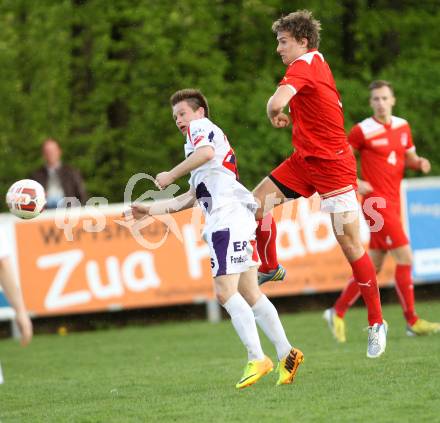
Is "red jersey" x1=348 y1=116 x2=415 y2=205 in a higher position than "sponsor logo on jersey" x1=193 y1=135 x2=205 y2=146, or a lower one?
lower

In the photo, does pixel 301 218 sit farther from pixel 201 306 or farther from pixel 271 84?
pixel 271 84

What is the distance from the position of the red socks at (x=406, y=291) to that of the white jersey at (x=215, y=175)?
Result: 355 centimetres

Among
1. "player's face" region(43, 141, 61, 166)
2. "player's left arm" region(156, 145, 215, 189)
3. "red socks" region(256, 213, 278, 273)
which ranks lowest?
"red socks" region(256, 213, 278, 273)

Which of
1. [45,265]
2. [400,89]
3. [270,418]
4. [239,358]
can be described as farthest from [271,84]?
[270,418]

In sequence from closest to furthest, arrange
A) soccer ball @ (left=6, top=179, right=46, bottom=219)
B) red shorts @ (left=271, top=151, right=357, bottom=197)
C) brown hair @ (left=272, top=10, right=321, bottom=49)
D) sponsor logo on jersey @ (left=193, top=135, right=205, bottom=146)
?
sponsor logo on jersey @ (left=193, top=135, right=205, bottom=146) < brown hair @ (left=272, top=10, right=321, bottom=49) < soccer ball @ (left=6, top=179, right=46, bottom=219) < red shorts @ (left=271, top=151, right=357, bottom=197)

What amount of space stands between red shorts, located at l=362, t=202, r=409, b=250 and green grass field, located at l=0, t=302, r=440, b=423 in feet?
3.00

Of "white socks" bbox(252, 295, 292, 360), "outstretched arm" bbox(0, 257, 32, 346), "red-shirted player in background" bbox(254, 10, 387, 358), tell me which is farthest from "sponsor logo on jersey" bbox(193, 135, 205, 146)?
"outstretched arm" bbox(0, 257, 32, 346)

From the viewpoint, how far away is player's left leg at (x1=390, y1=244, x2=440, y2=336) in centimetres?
1052

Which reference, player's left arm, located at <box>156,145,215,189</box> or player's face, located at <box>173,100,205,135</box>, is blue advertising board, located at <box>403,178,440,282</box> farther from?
player's left arm, located at <box>156,145,215,189</box>

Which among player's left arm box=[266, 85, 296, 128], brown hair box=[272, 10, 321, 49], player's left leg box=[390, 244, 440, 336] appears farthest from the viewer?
player's left leg box=[390, 244, 440, 336]

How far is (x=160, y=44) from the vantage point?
19266mm

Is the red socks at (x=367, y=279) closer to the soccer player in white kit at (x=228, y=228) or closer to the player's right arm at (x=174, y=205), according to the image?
the soccer player in white kit at (x=228, y=228)

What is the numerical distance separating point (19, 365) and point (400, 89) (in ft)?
28.3

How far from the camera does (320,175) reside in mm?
8086
